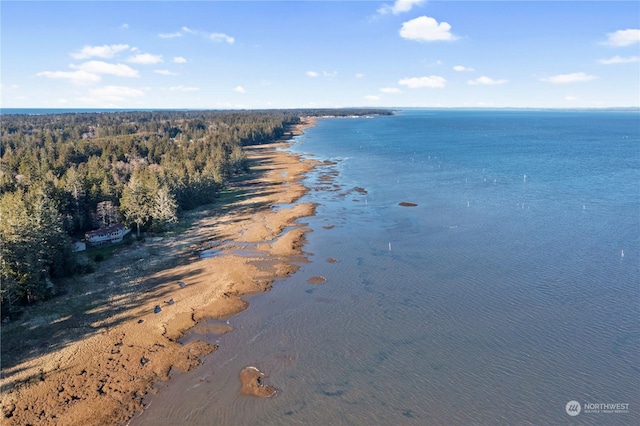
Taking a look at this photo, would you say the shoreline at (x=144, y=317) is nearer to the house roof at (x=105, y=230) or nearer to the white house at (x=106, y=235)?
the white house at (x=106, y=235)

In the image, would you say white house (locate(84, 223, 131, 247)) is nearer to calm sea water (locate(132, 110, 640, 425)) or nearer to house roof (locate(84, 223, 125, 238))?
house roof (locate(84, 223, 125, 238))

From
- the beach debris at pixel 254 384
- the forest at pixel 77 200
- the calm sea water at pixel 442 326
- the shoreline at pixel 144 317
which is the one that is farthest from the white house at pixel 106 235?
the beach debris at pixel 254 384

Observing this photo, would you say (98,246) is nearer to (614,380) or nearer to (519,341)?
(519,341)

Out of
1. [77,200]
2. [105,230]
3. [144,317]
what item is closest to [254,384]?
[144,317]

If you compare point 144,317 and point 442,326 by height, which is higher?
point 442,326

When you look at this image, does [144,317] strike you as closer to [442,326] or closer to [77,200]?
[442,326]

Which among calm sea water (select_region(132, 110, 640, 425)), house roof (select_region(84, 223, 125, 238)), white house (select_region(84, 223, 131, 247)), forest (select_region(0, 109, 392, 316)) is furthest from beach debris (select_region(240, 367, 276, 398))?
house roof (select_region(84, 223, 125, 238))
